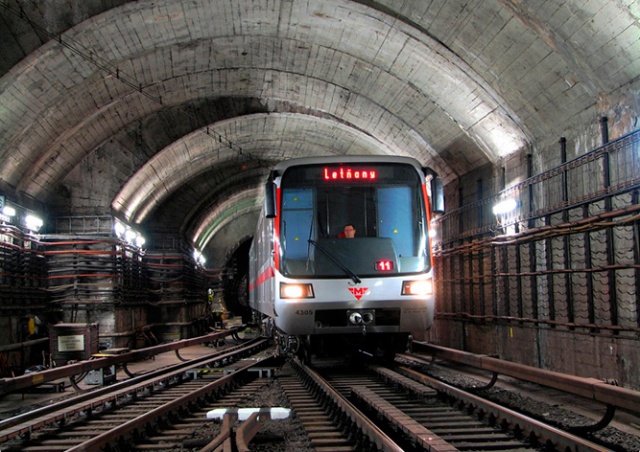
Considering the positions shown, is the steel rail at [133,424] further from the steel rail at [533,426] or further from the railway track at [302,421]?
the steel rail at [533,426]

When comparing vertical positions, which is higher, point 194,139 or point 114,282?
point 194,139

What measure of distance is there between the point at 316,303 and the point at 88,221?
8.98 meters

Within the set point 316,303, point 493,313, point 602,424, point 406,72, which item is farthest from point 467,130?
point 602,424

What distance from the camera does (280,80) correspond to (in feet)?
46.6

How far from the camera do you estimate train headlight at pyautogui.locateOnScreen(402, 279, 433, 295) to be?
8445 millimetres

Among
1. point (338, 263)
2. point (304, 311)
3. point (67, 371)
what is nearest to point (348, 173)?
point (338, 263)

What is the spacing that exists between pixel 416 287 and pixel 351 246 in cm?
109

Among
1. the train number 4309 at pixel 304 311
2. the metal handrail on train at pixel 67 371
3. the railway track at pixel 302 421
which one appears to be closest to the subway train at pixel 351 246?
the train number 4309 at pixel 304 311

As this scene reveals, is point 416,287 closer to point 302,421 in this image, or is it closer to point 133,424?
point 302,421

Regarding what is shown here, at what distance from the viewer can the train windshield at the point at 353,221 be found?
8461mm

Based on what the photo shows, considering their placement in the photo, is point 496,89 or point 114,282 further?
point 114,282

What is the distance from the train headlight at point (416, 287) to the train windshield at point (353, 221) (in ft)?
0.57

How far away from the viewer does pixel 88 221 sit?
15.1m

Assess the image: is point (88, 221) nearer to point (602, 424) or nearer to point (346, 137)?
point (346, 137)
